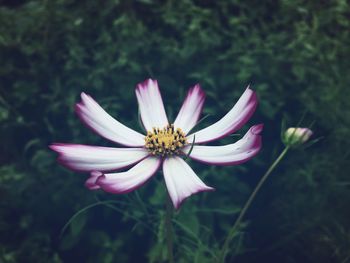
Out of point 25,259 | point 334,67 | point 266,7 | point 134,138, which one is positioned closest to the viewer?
point 134,138

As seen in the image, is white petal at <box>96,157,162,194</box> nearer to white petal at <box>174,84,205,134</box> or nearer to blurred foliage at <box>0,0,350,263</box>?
white petal at <box>174,84,205,134</box>

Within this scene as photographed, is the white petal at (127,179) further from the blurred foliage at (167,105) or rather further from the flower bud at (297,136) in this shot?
the blurred foliage at (167,105)

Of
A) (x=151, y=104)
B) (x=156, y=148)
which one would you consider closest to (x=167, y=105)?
(x=151, y=104)

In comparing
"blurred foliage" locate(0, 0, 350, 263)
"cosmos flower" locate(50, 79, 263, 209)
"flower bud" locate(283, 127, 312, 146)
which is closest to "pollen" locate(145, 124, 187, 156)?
"cosmos flower" locate(50, 79, 263, 209)

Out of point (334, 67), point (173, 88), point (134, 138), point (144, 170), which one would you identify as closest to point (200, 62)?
point (173, 88)

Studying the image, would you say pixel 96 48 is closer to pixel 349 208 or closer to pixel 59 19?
pixel 59 19

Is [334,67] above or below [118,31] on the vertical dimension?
below

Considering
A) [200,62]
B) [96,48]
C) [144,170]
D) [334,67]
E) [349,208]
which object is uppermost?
[96,48]

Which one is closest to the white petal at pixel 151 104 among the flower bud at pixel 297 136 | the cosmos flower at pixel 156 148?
the cosmos flower at pixel 156 148
